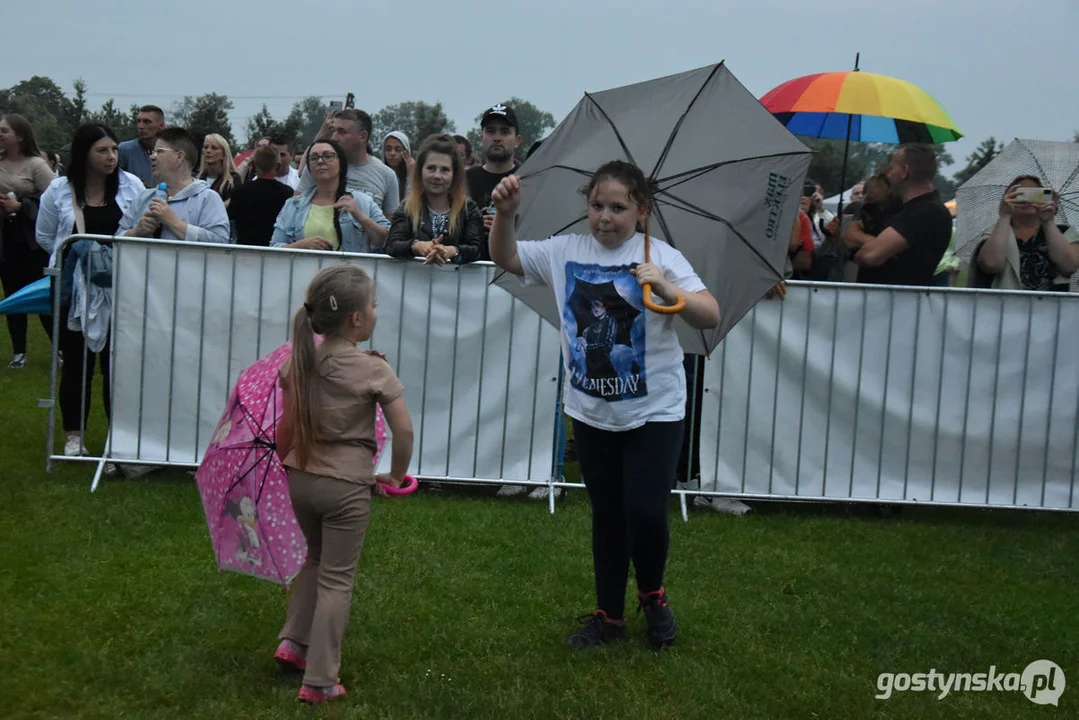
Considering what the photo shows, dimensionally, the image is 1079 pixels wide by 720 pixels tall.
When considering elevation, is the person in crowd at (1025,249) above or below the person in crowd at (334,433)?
above

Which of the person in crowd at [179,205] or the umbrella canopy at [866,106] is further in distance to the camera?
the umbrella canopy at [866,106]

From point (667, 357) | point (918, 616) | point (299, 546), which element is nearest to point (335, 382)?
point (299, 546)

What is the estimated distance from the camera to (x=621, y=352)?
15.0 ft

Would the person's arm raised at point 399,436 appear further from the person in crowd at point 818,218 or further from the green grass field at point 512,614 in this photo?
the person in crowd at point 818,218

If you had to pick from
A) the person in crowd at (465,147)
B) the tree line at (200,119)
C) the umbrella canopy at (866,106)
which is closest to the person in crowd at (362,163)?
the person in crowd at (465,147)

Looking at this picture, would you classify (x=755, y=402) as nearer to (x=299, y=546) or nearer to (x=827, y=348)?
(x=827, y=348)

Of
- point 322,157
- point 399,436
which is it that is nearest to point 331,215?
point 322,157

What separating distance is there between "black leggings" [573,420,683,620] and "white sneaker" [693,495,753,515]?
262 cm

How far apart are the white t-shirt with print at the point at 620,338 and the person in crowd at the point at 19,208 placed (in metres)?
7.61

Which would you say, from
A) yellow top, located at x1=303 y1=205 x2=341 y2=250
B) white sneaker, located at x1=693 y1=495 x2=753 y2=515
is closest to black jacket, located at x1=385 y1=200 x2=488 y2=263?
yellow top, located at x1=303 y1=205 x2=341 y2=250

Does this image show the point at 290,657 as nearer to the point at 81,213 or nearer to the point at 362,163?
the point at 81,213

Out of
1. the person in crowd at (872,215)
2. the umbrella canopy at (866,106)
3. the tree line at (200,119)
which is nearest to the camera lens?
the person in crowd at (872,215)

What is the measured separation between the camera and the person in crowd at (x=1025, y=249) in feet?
26.2

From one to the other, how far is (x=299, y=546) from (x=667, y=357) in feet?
5.22
